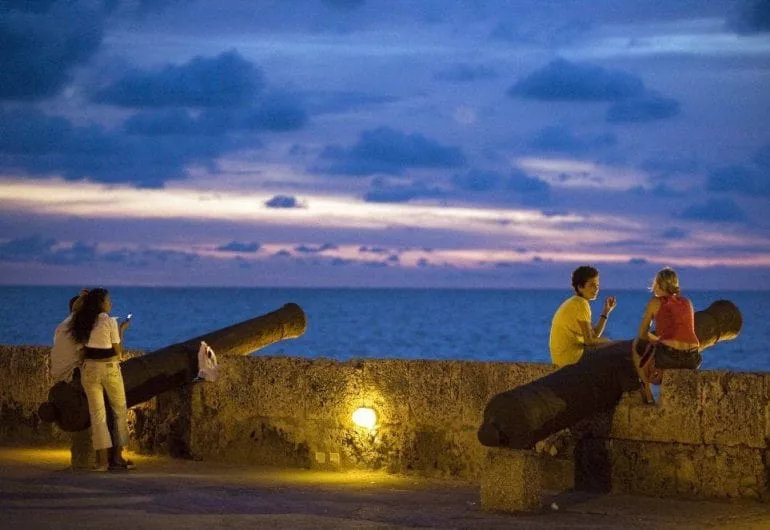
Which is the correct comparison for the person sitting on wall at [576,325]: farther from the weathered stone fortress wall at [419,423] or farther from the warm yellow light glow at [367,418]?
the warm yellow light glow at [367,418]

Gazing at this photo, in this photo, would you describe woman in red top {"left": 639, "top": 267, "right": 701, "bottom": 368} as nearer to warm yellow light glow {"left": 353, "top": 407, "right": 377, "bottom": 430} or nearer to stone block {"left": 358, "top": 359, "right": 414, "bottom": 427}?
stone block {"left": 358, "top": 359, "right": 414, "bottom": 427}

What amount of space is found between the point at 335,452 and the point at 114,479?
1933 mm

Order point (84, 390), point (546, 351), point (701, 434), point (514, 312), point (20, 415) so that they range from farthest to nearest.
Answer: point (514, 312) < point (546, 351) < point (20, 415) < point (84, 390) < point (701, 434)

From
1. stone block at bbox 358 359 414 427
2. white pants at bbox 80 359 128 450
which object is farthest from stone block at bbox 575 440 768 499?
white pants at bbox 80 359 128 450

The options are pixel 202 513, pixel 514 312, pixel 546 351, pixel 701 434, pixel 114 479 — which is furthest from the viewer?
pixel 514 312

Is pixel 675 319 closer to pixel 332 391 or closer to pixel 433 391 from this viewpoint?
pixel 433 391

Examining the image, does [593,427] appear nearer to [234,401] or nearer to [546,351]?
[234,401]

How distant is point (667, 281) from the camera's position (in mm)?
10047

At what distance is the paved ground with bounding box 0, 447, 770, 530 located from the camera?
28.0ft

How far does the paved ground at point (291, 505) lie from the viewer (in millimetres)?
8547

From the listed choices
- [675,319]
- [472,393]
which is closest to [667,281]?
[675,319]

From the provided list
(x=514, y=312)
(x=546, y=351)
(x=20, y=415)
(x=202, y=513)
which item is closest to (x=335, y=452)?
(x=202, y=513)

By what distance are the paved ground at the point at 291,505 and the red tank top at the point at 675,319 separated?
125 centimetres

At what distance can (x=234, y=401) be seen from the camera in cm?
1198
